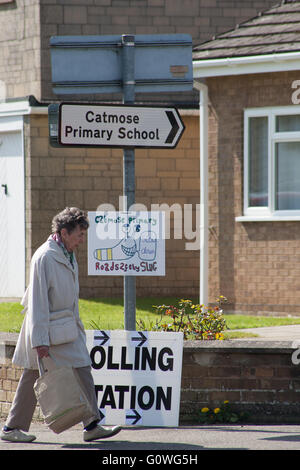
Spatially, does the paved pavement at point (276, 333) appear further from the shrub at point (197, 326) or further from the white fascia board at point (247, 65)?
the white fascia board at point (247, 65)

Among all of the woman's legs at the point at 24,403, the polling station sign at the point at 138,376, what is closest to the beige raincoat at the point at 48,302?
the woman's legs at the point at 24,403

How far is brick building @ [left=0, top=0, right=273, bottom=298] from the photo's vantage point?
1670 centimetres

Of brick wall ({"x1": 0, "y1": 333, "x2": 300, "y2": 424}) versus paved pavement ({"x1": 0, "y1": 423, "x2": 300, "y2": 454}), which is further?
brick wall ({"x1": 0, "y1": 333, "x2": 300, "y2": 424})

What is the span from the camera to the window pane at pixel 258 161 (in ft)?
46.6

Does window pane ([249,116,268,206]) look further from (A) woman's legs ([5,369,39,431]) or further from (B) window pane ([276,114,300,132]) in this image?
(A) woman's legs ([5,369,39,431])

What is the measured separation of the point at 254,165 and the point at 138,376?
22.0 ft

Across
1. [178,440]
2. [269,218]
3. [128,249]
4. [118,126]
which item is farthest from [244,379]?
[269,218]

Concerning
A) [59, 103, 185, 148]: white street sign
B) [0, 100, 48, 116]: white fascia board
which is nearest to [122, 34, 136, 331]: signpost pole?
[59, 103, 185, 148]: white street sign

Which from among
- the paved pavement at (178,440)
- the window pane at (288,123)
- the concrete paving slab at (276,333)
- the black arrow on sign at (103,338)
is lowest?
the paved pavement at (178,440)

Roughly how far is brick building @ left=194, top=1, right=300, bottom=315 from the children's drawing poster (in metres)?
6.08

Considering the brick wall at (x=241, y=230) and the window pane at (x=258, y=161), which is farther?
the window pane at (x=258, y=161)

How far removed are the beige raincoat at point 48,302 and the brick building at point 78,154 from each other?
30.2 ft

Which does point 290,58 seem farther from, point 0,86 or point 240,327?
point 0,86

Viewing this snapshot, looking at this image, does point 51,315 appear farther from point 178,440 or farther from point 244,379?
point 244,379
